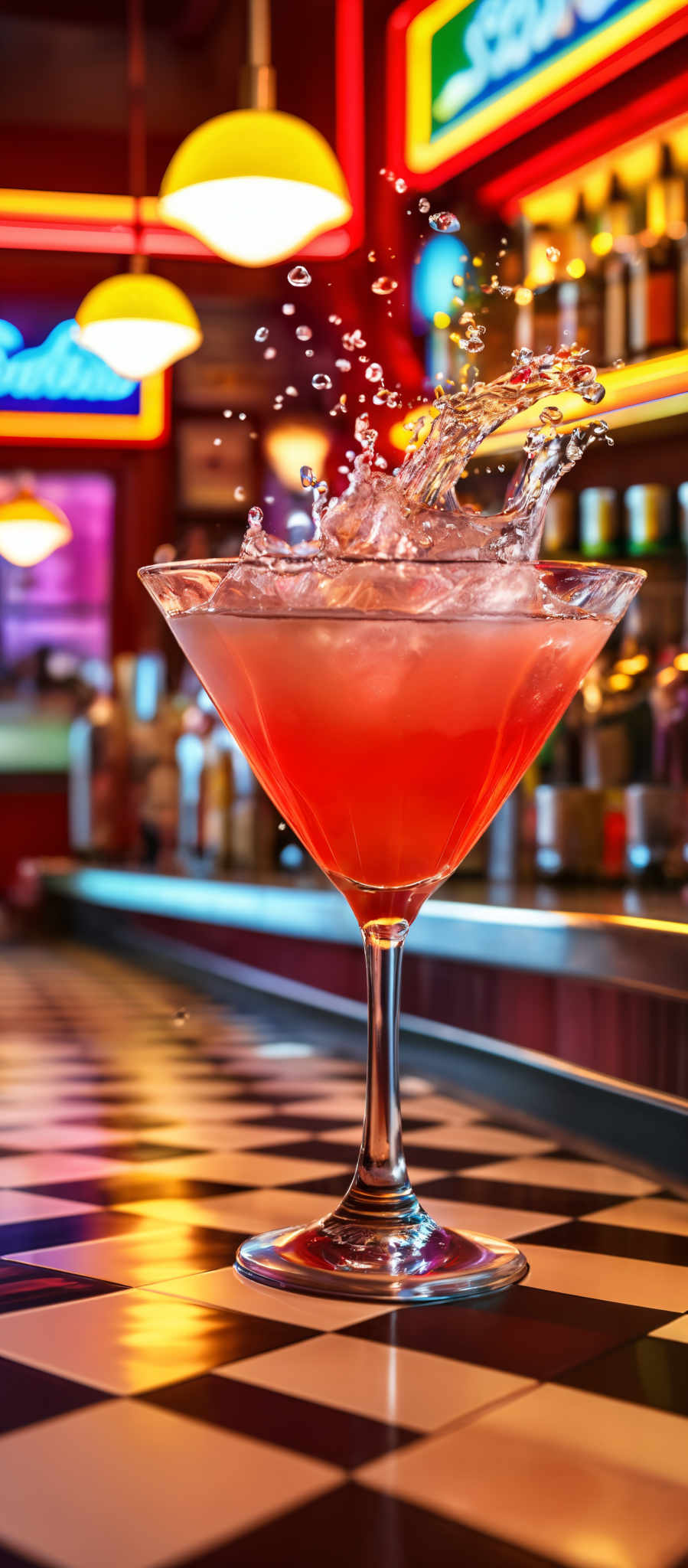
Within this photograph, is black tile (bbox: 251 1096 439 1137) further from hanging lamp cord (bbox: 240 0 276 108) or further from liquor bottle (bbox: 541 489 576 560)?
hanging lamp cord (bbox: 240 0 276 108)

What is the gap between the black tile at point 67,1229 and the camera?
3.73ft

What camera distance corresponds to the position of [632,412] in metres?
2.05

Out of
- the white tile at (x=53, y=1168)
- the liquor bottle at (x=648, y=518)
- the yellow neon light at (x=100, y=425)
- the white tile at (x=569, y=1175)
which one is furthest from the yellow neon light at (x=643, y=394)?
the yellow neon light at (x=100, y=425)

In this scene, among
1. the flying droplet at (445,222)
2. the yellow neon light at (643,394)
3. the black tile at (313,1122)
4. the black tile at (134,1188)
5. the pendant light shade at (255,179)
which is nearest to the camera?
the flying droplet at (445,222)

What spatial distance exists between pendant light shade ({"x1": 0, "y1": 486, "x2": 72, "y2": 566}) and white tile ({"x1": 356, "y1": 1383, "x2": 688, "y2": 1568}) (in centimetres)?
653

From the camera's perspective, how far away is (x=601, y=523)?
262 cm

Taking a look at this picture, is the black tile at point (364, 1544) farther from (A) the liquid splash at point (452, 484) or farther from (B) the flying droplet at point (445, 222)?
(B) the flying droplet at point (445, 222)

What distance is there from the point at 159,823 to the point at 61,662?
5409 millimetres

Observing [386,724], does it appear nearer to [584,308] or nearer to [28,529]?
[584,308]

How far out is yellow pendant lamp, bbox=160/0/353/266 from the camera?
3.55 metres

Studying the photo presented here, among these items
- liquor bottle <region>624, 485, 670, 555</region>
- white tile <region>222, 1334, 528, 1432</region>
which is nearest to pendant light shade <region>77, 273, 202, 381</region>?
liquor bottle <region>624, 485, 670, 555</region>

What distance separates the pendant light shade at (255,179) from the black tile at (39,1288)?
9.85 ft

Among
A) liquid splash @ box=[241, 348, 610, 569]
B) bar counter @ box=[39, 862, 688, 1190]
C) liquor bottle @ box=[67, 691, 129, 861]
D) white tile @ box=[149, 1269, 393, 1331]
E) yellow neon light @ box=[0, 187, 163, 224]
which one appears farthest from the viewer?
yellow neon light @ box=[0, 187, 163, 224]

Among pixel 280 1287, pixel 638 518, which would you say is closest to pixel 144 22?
pixel 638 518
